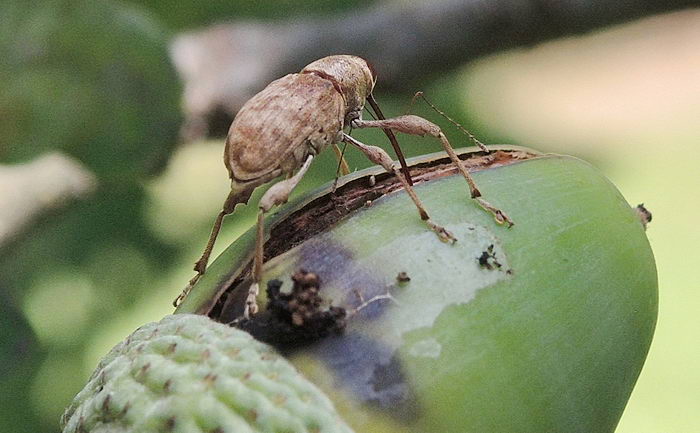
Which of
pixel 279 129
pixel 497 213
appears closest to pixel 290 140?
pixel 279 129

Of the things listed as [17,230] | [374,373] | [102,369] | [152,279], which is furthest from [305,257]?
[152,279]

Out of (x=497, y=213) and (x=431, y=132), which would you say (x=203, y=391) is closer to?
(x=497, y=213)

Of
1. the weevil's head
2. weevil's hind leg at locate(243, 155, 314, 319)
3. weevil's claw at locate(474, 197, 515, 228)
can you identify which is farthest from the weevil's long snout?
weevil's claw at locate(474, 197, 515, 228)

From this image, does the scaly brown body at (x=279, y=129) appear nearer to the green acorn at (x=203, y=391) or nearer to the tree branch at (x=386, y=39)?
the green acorn at (x=203, y=391)

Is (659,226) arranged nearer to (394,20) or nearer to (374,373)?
(394,20)

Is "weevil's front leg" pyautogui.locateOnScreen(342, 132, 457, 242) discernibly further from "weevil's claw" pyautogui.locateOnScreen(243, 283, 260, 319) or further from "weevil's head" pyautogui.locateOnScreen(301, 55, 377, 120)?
"weevil's claw" pyautogui.locateOnScreen(243, 283, 260, 319)

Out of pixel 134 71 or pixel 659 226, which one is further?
pixel 659 226

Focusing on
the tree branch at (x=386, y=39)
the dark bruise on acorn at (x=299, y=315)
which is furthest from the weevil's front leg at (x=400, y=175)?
the tree branch at (x=386, y=39)
